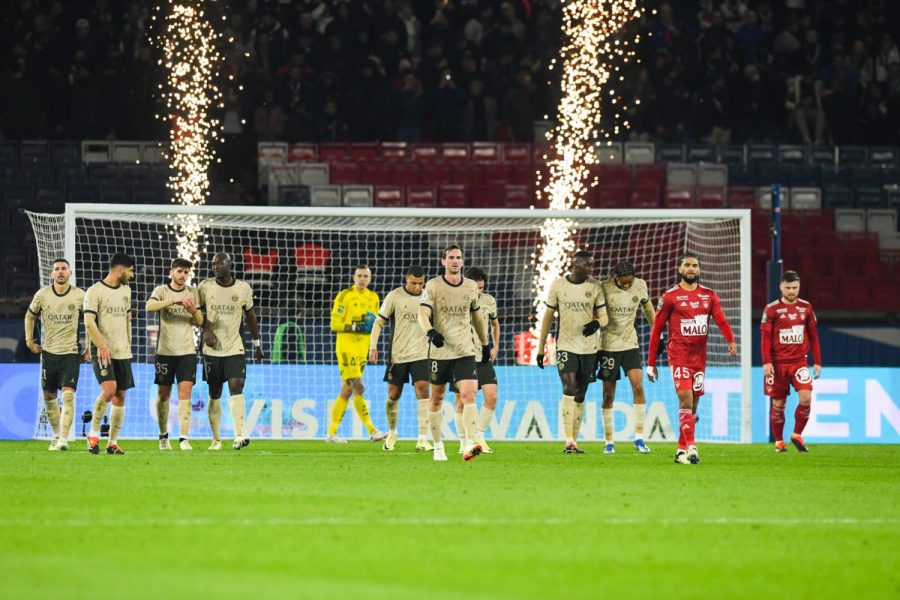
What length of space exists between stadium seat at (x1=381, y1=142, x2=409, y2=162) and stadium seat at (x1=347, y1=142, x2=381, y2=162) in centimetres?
10

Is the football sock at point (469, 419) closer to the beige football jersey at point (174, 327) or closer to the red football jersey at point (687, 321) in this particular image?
the red football jersey at point (687, 321)

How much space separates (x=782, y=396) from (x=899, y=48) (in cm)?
1415

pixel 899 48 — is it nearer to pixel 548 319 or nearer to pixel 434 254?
pixel 434 254

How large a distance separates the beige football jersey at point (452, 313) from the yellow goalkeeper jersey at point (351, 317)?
3385 mm

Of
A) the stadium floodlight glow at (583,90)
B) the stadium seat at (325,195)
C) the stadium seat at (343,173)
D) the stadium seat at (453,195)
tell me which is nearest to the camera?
the stadium seat at (325,195)

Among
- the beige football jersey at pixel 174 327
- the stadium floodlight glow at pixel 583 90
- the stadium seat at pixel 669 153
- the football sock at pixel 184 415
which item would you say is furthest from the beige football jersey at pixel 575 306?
the stadium seat at pixel 669 153

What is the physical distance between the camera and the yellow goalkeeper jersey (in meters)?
16.9

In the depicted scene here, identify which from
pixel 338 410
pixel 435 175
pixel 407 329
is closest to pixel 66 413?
pixel 338 410

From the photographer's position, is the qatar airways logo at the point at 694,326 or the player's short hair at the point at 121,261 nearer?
the qatar airways logo at the point at 694,326

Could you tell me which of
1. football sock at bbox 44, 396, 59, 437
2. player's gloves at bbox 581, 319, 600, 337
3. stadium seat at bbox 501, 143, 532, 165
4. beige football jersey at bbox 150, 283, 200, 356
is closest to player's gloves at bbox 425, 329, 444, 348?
player's gloves at bbox 581, 319, 600, 337

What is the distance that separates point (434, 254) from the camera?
22.7 meters

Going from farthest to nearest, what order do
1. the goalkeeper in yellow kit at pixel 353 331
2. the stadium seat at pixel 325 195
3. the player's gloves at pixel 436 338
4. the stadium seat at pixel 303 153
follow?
the stadium seat at pixel 303 153 → the stadium seat at pixel 325 195 → the goalkeeper in yellow kit at pixel 353 331 → the player's gloves at pixel 436 338

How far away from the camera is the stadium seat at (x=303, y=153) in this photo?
83.4 feet

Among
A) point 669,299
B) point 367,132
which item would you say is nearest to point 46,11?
point 367,132
